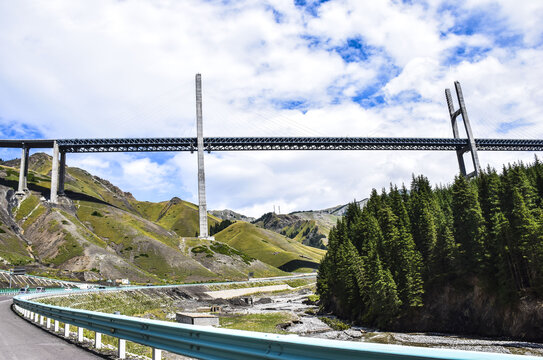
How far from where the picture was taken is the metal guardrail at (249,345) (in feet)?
14.9

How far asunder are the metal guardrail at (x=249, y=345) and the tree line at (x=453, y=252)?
46847 mm

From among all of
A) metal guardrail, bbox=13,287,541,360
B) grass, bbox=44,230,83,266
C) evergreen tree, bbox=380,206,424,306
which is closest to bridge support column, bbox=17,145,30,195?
grass, bbox=44,230,83,266

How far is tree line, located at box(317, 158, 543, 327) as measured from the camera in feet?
150

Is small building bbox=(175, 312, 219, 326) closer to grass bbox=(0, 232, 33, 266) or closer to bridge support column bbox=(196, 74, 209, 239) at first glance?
grass bbox=(0, 232, 33, 266)

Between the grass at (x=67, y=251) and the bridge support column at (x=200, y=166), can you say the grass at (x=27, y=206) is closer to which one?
the grass at (x=67, y=251)

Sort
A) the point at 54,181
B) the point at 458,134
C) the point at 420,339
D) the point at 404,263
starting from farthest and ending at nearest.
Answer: the point at 458,134, the point at 54,181, the point at 404,263, the point at 420,339

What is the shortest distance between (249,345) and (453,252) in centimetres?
5491

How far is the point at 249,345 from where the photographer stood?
653 centimetres

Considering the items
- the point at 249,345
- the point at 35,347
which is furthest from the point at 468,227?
the point at 249,345

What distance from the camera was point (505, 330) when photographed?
139ft

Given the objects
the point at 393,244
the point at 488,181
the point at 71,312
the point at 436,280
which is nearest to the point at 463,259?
the point at 436,280

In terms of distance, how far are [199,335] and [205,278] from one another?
361 ft

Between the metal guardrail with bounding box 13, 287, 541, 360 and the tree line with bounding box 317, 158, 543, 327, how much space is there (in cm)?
4685

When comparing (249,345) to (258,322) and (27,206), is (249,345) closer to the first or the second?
(258,322)
